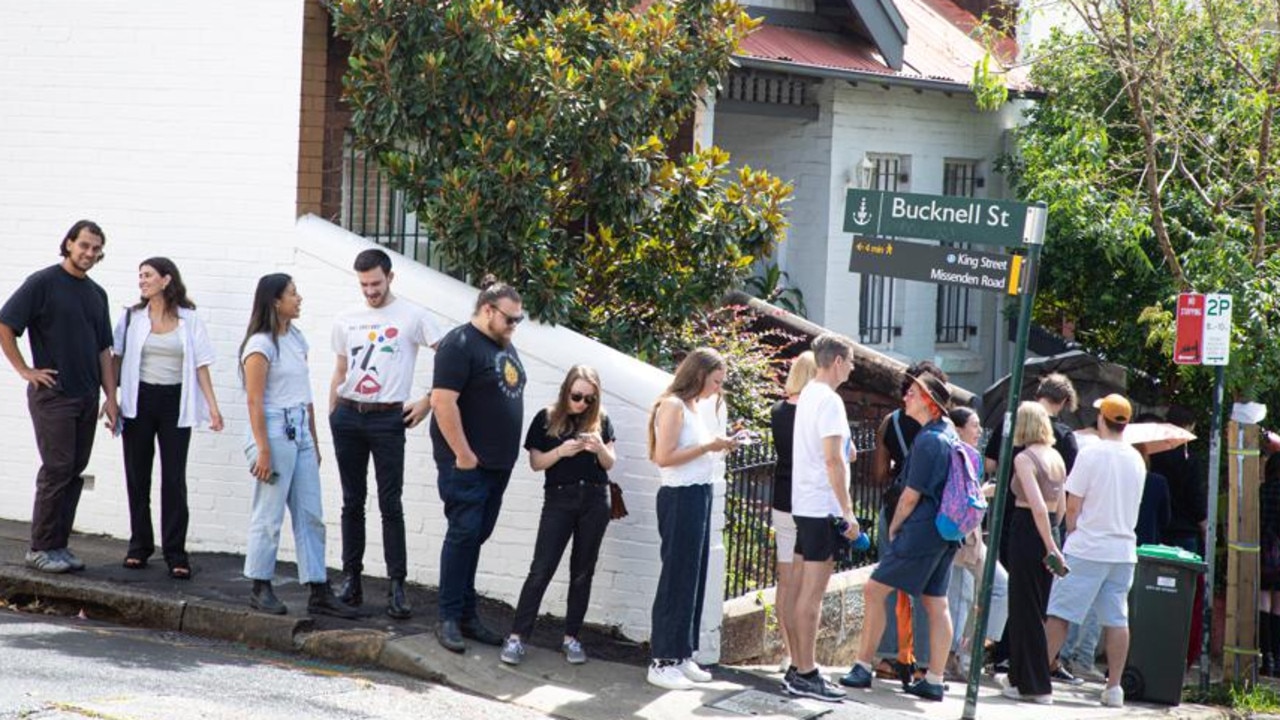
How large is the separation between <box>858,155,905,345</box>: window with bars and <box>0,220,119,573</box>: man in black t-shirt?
899 centimetres

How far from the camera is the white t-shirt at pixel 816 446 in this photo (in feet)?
28.4

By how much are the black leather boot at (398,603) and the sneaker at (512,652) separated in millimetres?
705

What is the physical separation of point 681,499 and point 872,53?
29.1 feet

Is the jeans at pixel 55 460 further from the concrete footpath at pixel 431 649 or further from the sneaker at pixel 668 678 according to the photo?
the sneaker at pixel 668 678

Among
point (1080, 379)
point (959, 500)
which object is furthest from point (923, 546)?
point (1080, 379)

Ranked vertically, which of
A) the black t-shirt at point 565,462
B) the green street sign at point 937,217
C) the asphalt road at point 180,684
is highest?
the green street sign at point 937,217

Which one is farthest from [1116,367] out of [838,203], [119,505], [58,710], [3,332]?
[58,710]

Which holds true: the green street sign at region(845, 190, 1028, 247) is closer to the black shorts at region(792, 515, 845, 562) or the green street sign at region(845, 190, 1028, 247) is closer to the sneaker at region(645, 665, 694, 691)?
the black shorts at region(792, 515, 845, 562)

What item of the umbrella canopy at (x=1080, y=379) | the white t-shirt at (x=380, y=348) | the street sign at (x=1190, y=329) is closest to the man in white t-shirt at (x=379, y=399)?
the white t-shirt at (x=380, y=348)

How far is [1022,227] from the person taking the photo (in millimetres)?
8570

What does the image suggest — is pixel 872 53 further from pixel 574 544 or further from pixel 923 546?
pixel 574 544

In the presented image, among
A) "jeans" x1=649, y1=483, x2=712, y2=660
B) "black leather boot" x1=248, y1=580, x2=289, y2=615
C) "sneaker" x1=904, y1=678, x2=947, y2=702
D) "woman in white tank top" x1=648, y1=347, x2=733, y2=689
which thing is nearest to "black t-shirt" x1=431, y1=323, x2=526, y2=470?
"woman in white tank top" x1=648, y1=347, x2=733, y2=689

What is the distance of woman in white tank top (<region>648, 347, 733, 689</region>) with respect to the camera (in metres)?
8.55

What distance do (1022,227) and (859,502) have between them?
3321mm
